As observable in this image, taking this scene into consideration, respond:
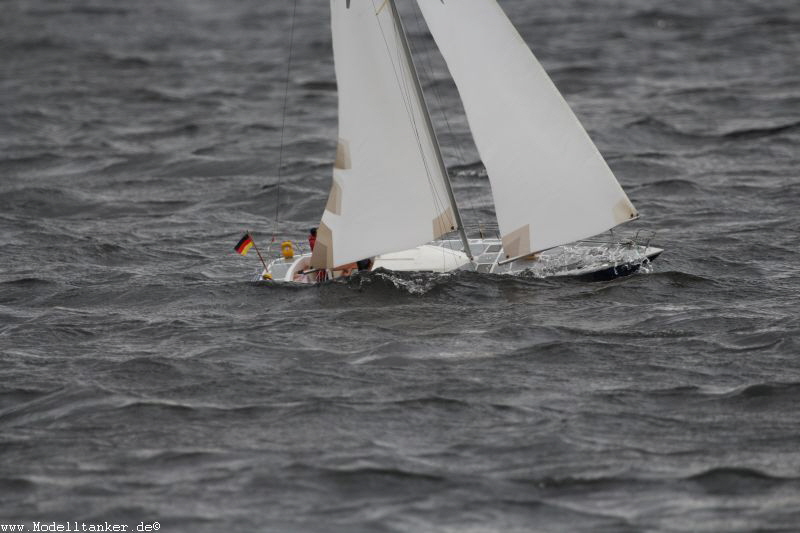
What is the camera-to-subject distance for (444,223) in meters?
25.0

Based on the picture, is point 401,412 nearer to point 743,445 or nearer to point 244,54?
point 743,445

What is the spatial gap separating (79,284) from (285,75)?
24.3 m

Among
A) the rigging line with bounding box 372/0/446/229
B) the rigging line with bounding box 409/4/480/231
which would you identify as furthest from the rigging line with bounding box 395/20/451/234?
the rigging line with bounding box 409/4/480/231

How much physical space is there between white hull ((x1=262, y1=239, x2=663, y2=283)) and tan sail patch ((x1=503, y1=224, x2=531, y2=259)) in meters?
0.44

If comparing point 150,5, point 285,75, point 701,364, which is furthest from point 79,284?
point 150,5

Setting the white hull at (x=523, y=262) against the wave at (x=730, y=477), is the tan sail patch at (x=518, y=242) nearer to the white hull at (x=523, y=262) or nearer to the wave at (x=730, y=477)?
the white hull at (x=523, y=262)

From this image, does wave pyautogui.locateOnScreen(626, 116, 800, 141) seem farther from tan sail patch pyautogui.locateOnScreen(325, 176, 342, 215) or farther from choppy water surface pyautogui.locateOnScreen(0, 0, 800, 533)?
tan sail patch pyautogui.locateOnScreen(325, 176, 342, 215)

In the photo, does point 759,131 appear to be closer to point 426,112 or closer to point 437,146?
point 437,146

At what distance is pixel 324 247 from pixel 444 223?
2.23 meters

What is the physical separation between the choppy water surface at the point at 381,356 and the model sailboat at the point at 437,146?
1.16 meters

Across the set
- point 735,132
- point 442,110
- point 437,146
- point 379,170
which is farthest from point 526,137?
point 442,110

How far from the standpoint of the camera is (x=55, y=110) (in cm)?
4728

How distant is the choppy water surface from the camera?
17.8 meters

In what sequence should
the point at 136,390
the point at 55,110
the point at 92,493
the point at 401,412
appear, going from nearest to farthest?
the point at 92,493, the point at 401,412, the point at 136,390, the point at 55,110
